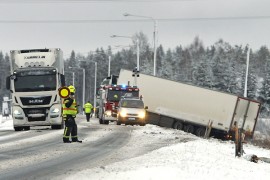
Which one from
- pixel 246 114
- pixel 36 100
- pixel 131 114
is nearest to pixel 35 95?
pixel 36 100

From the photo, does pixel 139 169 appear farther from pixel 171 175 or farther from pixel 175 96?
pixel 175 96

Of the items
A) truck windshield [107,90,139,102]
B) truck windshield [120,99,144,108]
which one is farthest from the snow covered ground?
truck windshield [107,90,139,102]

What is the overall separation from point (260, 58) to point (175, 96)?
164 meters

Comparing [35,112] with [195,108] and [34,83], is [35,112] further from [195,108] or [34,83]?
[195,108]

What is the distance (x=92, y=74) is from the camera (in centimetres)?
16888

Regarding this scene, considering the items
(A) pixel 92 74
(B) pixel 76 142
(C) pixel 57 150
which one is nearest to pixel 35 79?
(B) pixel 76 142

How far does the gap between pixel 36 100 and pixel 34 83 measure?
0.80 meters

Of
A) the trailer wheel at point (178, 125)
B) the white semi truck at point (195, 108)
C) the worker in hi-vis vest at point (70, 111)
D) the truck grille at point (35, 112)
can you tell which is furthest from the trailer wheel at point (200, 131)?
the worker in hi-vis vest at point (70, 111)

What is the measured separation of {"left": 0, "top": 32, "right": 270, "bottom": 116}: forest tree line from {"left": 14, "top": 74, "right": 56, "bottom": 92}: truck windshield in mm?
75626

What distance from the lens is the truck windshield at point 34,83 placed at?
25781mm

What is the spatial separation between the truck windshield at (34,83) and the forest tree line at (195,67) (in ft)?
248

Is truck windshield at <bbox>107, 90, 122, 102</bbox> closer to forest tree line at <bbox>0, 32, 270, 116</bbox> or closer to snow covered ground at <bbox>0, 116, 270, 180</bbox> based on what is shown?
snow covered ground at <bbox>0, 116, 270, 180</bbox>

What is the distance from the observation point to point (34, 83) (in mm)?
25844

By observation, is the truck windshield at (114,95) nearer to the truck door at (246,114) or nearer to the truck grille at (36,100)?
the truck door at (246,114)
